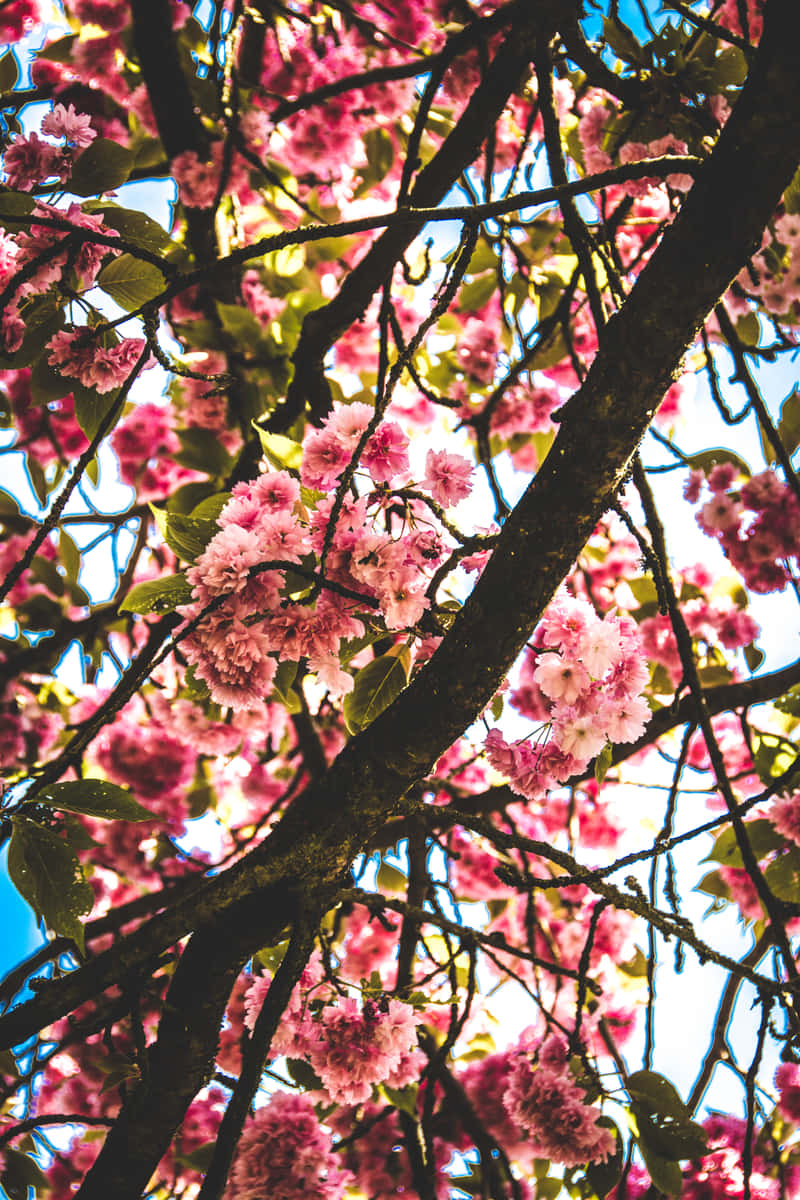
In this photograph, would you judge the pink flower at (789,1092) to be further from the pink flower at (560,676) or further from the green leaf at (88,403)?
the green leaf at (88,403)

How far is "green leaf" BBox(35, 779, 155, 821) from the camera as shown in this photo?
3.16ft

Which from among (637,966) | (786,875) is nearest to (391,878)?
(637,966)

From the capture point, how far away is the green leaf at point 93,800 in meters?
0.96

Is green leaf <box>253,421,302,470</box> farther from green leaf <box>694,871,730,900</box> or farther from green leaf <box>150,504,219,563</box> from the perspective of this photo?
green leaf <box>694,871,730,900</box>

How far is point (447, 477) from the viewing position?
3.63 feet

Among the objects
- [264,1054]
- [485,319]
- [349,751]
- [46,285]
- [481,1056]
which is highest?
[485,319]

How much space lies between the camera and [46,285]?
3.98 ft

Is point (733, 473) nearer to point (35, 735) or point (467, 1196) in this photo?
point (467, 1196)

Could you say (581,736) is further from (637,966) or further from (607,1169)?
(637,966)

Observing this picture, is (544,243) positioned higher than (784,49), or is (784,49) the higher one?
(544,243)

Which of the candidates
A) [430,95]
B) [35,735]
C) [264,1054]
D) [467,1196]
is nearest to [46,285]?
[430,95]

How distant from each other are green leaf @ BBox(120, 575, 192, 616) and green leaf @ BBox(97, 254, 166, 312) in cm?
49

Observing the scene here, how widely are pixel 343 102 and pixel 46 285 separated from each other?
84.4 inches

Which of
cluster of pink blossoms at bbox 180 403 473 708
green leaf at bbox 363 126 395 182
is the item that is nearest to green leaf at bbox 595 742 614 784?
cluster of pink blossoms at bbox 180 403 473 708
